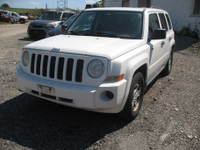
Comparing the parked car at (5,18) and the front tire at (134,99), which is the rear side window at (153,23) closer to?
the front tire at (134,99)

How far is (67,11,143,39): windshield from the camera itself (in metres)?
4.04

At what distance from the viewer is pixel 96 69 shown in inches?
117

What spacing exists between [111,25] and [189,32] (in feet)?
36.0

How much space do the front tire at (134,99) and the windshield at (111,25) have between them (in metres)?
0.86

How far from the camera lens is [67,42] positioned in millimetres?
3574

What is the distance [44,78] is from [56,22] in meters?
9.78

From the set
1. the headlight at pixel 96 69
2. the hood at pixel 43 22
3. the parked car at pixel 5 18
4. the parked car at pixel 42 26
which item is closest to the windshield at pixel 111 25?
the headlight at pixel 96 69

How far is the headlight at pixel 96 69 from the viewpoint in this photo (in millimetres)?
2979

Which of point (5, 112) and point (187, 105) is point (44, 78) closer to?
point (5, 112)

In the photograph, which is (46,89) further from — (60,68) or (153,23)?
(153,23)

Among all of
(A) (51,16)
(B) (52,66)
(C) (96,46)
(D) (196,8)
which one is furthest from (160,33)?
(D) (196,8)

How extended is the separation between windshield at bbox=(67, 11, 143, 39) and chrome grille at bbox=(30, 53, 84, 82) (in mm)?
1227

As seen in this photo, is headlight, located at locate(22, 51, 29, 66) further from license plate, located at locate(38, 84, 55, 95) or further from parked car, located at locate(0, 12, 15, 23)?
parked car, located at locate(0, 12, 15, 23)

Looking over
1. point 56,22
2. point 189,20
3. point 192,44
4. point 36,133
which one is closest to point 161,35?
point 36,133
